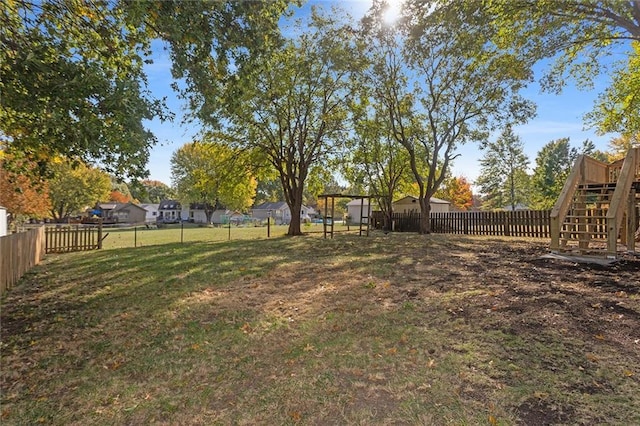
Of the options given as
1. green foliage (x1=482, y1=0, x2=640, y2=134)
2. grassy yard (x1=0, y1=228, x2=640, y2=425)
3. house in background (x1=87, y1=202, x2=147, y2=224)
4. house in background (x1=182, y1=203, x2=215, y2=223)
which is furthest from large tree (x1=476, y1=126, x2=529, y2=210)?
house in background (x1=87, y1=202, x2=147, y2=224)

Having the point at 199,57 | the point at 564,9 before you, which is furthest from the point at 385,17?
the point at 199,57

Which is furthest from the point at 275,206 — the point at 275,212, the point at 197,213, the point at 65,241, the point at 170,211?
the point at 65,241

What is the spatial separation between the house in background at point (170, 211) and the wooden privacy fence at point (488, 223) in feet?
172

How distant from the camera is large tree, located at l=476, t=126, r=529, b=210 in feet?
125

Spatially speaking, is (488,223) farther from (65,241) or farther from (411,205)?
(65,241)

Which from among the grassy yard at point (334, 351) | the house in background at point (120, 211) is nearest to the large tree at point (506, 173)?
the grassy yard at point (334, 351)

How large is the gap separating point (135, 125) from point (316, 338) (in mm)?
3529

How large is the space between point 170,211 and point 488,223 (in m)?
61.0

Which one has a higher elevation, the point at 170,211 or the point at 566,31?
the point at 566,31

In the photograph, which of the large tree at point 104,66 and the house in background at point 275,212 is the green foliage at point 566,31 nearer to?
the large tree at point 104,66

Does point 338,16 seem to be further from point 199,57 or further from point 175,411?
point 175,411

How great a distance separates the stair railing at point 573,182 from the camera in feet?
28.0

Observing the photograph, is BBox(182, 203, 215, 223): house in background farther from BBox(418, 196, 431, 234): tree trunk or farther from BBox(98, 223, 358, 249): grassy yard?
BBox(418, 196, 431, 234): tree trunk

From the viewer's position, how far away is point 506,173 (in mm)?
39812
